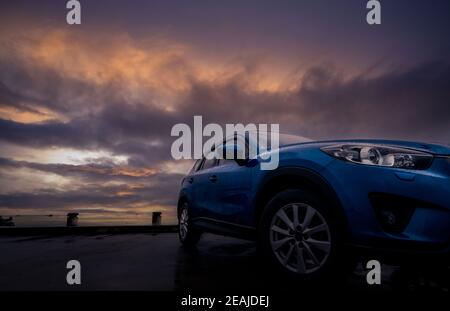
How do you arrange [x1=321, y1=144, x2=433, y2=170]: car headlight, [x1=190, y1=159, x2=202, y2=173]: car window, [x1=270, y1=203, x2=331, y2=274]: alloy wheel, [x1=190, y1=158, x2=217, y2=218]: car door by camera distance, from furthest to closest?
[x1=190, y1=159, x2=202, y2=173]: car window, [x1=190, y1=158, x2=217, y2=218]: car door, [x1=270, y1=203, x2=331, y2=274]: alloy wheel, [x1=321, y1=144, x2=433, y2=170]: car headlight

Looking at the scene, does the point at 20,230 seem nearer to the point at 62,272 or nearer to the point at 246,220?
the point at 62,272

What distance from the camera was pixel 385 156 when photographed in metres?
2.63

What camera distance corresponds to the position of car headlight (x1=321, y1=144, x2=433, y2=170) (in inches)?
101

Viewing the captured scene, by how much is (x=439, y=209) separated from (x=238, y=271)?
2.05 m

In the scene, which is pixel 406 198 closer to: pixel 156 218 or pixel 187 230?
pixel 187 230

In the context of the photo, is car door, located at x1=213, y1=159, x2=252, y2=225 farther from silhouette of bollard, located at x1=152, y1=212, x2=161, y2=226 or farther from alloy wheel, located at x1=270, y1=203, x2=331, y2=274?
silhouette of bollard, located at x1=152, y1=212, x2=161, y2=226

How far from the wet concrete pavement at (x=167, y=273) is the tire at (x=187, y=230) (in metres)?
0.40

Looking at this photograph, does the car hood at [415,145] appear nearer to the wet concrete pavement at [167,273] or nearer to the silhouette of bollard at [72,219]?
the wet concrete pavement at [167,273]

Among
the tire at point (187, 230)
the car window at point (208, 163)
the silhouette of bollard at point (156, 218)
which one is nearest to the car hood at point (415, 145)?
the car window at point (208, 163)

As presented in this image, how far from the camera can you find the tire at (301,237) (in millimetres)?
2686

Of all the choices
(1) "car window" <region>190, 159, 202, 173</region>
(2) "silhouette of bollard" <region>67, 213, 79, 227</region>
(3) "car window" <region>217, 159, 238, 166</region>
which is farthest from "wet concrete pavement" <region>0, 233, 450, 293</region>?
(2) "silhouette of bollard" <region>67, 213, 79, 227</region>

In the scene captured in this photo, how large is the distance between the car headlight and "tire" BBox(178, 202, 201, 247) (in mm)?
3011
